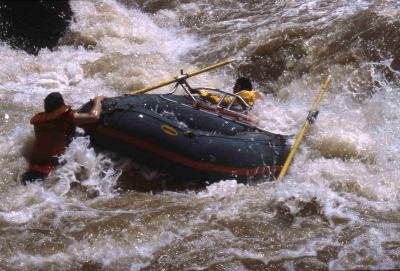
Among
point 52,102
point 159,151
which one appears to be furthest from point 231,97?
point 52,102

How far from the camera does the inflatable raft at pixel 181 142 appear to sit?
4883 millimetres

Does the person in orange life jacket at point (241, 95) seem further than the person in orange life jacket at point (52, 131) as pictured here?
Yes

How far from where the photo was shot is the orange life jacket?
15.7 feet

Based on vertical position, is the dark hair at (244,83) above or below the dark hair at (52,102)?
above

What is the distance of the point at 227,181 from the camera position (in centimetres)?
501

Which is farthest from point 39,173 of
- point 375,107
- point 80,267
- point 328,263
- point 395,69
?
point 395,69

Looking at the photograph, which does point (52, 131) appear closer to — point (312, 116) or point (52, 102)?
point (52, 102)

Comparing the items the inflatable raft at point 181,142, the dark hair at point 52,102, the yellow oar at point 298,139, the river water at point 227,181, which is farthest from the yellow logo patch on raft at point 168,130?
the yellow oar at point 298,139

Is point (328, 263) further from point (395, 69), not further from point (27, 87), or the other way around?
point (27, 87)

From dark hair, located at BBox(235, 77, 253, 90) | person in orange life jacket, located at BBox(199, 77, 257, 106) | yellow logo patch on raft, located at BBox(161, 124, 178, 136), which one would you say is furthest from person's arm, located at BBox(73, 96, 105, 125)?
dark hair, located at BBox(235, 77, 253, 90)

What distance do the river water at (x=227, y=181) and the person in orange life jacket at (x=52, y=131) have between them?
0.11 metres

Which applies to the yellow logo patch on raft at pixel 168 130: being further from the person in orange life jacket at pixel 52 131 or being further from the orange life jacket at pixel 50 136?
the orange life jacket at pixel 50 136

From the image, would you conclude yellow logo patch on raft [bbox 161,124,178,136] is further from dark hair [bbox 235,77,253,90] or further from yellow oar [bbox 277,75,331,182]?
dark hair [bbox 235,77,253,90]

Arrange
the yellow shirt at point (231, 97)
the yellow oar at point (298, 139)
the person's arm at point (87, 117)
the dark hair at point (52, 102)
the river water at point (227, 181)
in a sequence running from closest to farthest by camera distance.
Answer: the river water at point (227, 181) < the dark hair at point (52, 102) < the person's arm at point (87, 117) < the yellow oar at point (298, 139) < the yellow shirt at point (231, 97)
